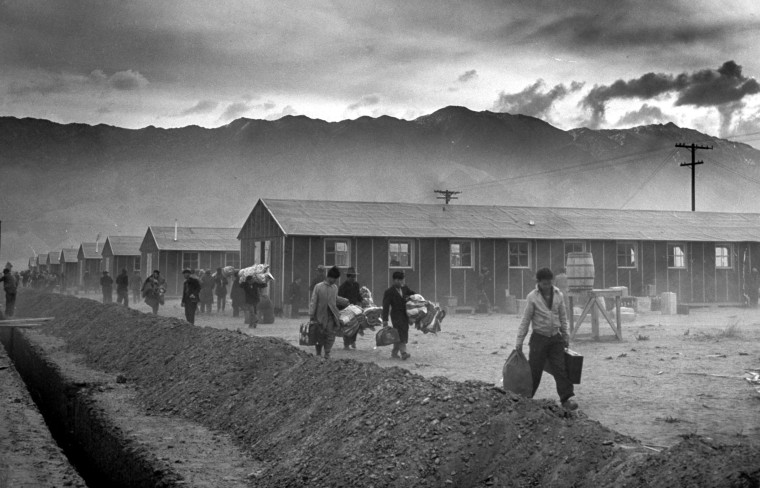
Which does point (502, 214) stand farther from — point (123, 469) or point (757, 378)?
point (123, 469)

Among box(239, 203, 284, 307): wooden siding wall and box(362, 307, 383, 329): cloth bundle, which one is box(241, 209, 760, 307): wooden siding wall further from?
box(362, 307, 383, 329): cloth bundle

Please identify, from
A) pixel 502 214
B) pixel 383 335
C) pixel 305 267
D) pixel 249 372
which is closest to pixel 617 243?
pixel 502 214

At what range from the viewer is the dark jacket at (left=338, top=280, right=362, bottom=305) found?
15.0 meters

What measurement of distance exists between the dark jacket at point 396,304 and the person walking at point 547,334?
4868mm

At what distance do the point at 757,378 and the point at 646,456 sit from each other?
Answer: 6.59 m

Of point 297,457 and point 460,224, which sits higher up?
point 460,224

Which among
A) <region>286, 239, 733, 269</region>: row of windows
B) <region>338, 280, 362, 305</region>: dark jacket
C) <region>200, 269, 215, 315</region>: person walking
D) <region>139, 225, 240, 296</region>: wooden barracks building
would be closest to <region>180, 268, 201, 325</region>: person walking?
<region>338, 280, 362, 305</region>: dark jacket

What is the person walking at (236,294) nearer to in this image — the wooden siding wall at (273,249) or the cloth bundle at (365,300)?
the wooden siding wall at (273,249)

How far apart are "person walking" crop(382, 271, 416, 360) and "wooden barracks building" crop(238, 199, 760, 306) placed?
1259 cm

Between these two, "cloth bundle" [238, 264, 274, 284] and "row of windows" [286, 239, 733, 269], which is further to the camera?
"row of windows" [286, 239, 733, 269]

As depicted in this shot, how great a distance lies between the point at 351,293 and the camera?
15031 millimetres

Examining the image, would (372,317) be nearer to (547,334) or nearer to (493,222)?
(547,334)

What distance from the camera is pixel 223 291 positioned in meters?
27.1

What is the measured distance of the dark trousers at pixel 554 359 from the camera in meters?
8.49
